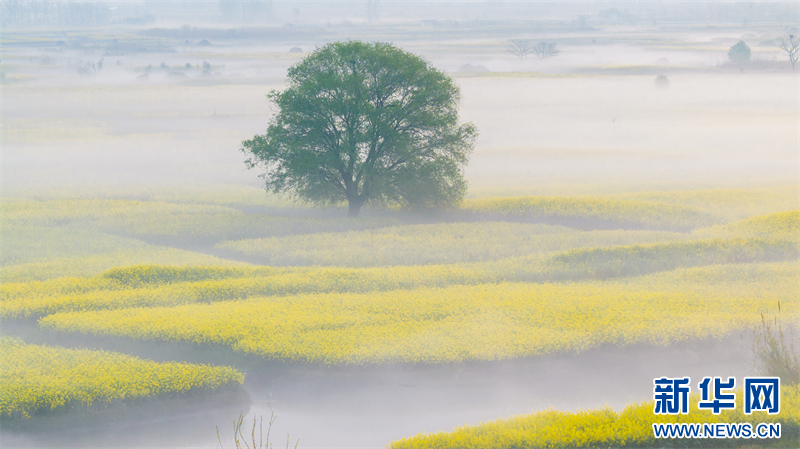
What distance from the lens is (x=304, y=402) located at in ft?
57.1

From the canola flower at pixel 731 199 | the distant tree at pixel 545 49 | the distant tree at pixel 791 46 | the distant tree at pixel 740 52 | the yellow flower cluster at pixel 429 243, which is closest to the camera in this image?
the yellow flower cluster at pixel 429 243

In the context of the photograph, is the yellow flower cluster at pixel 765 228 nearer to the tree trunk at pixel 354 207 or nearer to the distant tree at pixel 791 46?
the tree trunk at pixel 354 207

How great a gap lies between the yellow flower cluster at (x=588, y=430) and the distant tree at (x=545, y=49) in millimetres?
143335

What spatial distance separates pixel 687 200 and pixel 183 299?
3250cm

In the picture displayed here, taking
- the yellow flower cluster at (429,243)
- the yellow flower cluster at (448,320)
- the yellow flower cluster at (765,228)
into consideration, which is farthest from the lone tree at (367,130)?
the yellow flower cluster at (448,320)

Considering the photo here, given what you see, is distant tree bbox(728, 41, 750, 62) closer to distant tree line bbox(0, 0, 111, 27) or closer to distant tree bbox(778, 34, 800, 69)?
distant tree bbox(778, 34, 800, 69)

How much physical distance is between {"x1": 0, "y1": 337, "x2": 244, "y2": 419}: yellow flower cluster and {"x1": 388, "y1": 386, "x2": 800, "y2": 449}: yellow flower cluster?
235 inches

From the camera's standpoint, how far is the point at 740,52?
395 feet

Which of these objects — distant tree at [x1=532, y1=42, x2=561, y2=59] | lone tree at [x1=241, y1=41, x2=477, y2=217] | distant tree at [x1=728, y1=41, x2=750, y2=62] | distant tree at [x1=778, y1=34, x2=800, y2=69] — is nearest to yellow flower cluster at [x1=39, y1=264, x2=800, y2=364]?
lone tree at [x1=241, y1=41, x2=477, y2=217]

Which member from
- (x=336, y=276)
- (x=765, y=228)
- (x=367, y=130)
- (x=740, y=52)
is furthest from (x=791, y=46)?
(x=336, y=276)

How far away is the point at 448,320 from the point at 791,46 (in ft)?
400

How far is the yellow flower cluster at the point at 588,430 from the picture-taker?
1316cm

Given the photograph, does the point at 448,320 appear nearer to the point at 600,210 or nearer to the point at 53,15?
the point at 600,210

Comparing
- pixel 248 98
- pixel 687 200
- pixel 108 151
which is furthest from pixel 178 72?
pixel 687 200
